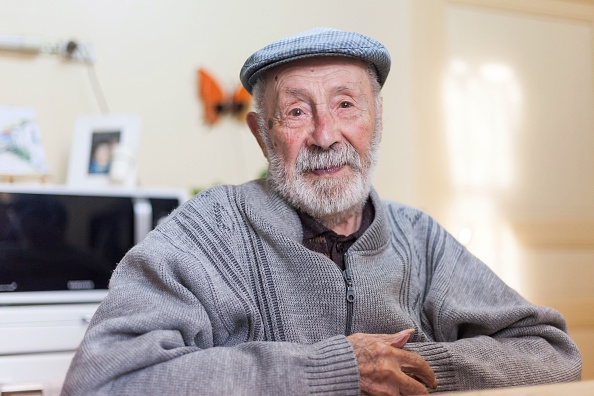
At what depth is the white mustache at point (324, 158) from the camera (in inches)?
47.6

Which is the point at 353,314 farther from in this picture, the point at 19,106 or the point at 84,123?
the point at 19,106

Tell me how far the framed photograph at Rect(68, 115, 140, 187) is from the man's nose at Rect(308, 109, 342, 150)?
1.25 meters

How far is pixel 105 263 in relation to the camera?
2.06 m

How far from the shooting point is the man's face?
3.96 feet

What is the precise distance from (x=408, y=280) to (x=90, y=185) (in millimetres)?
1400

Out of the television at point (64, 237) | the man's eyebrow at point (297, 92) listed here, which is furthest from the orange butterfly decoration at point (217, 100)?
the man's eyebrow at point (297, 92)

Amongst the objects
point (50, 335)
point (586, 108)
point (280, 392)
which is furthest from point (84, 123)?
point (586, 108)

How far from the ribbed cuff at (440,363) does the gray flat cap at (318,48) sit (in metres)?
0.51

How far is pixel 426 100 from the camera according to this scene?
3.01 meters

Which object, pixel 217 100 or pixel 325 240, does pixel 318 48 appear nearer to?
pixel 325 240

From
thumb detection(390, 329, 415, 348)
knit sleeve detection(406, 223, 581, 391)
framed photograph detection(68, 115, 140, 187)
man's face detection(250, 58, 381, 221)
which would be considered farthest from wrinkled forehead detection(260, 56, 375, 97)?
framed photograph detection(68, 115, 140, 187)

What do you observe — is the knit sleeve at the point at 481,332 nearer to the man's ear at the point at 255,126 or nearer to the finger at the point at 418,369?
the finger at the point at 418,369

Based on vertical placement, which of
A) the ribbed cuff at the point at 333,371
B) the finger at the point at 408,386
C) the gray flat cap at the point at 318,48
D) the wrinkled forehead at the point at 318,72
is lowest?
the finger at the point at 408,386

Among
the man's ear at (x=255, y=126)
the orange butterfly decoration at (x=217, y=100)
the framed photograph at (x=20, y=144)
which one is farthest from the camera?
the orange butterfly decoration at (x=217, y=100)
